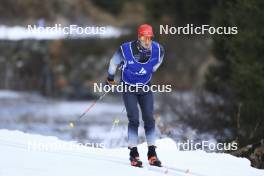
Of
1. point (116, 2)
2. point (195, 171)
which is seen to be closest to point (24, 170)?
point (195, 171)

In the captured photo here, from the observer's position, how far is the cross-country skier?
11859 millimetres

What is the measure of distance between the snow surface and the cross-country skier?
313mm

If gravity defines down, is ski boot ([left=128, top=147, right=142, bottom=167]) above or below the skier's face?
below

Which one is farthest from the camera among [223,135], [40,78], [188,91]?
[40,78]

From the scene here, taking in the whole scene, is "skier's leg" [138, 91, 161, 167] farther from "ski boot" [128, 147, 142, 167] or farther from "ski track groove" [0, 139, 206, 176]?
"ski boot" [128, 147, 142, 167]

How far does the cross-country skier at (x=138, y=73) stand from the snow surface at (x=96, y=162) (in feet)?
1.03

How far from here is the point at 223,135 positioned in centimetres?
1927

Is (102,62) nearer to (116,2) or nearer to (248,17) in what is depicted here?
(116,2)

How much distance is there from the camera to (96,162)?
11.9 metres

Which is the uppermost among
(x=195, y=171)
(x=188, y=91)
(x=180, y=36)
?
(x=180, y=36)

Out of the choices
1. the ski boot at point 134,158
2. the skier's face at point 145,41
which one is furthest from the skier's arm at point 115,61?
the ski boot at point 134,158

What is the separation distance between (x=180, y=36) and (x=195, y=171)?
86.7 feet

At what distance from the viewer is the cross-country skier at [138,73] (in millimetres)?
11859

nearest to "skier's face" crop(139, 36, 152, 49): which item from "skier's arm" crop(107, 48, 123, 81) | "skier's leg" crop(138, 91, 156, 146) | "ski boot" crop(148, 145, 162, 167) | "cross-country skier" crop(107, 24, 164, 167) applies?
"cross-country skier" crop(107, 24, 164, 167)
